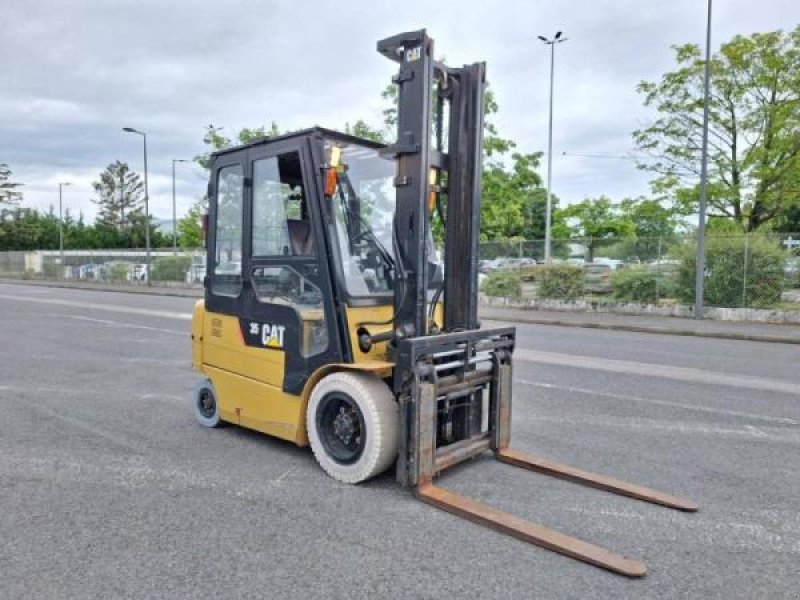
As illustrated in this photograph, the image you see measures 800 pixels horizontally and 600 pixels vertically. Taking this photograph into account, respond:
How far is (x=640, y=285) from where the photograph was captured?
60.0 feet

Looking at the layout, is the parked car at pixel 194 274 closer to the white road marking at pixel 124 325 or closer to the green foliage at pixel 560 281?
the white road marking at pixel 124 325

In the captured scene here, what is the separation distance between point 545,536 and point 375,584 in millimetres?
1005

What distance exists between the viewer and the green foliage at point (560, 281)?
1961 cm

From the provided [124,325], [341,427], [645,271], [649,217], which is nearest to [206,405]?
[341,427]

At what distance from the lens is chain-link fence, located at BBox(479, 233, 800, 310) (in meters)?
16.0

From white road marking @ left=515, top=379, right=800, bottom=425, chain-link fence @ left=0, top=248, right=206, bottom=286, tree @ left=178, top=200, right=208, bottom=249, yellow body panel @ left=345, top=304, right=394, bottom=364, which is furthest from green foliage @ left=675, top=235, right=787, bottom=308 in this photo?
tree @ left=178, top=200, right=208, bottom=249

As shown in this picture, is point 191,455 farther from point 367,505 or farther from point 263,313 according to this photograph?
point 367,505

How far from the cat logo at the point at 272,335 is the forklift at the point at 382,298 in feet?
0.05

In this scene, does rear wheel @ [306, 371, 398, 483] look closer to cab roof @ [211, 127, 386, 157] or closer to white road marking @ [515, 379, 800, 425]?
cab roof @ [211, 127, 386, 157]

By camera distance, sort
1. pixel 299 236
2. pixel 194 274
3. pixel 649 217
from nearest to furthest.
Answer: pixel 299 236
pixel 649 217
pixel 194 274

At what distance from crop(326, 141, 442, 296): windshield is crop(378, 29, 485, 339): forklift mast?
0.19 metres

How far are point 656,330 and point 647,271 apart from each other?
4038mm

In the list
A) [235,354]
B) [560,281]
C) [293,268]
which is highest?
[293,268]

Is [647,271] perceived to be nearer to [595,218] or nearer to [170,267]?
[170,267]
